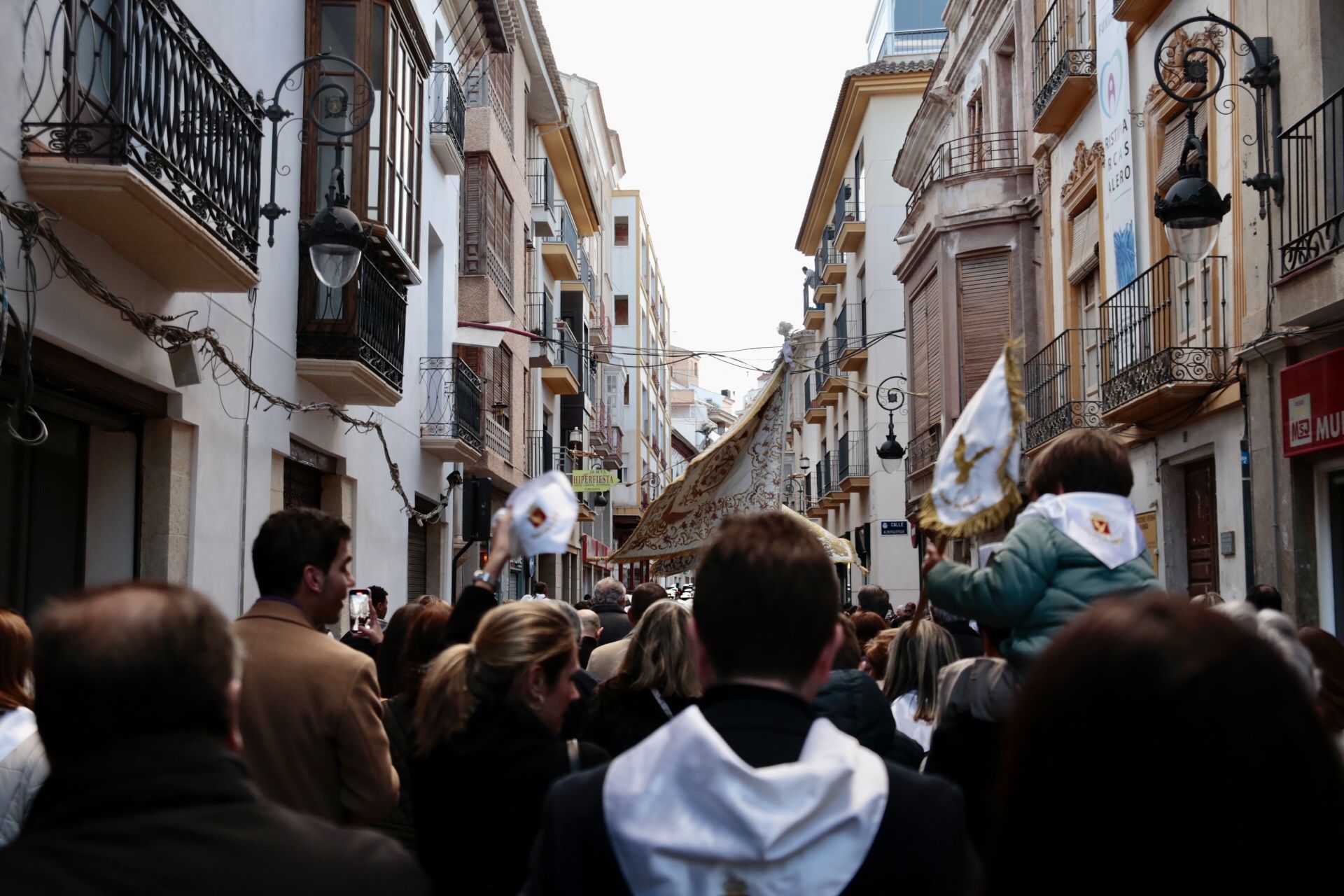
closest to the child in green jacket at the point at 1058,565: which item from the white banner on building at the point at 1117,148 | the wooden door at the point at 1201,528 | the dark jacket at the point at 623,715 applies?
the dark jacket at the point at 623,715

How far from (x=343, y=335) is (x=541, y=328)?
51.6 ft

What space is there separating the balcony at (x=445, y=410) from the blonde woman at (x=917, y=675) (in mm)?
13121

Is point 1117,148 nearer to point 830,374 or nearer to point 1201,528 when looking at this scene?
point 1201,528

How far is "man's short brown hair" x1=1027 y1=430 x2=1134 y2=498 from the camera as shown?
4016 mm

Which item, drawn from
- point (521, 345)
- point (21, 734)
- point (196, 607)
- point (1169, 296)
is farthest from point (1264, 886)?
point (521, 345)

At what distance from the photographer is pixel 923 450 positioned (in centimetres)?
2628

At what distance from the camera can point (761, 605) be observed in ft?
7.74

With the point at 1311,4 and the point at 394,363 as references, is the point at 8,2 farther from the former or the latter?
the point at 1311,4

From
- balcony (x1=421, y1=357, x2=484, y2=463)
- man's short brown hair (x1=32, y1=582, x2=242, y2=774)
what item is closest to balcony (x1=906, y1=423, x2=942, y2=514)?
balcony (x1=421, y1=357, x2=484, y2=463)

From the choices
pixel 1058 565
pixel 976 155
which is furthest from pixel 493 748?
pixel 976 155

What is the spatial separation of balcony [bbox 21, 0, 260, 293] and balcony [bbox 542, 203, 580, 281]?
20.9m

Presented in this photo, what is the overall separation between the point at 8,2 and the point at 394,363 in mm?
7596

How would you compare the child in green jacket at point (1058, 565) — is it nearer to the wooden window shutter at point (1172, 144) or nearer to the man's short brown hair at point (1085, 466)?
the man's short brown hair at point (1085, 466)

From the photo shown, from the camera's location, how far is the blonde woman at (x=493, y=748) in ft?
12.1
